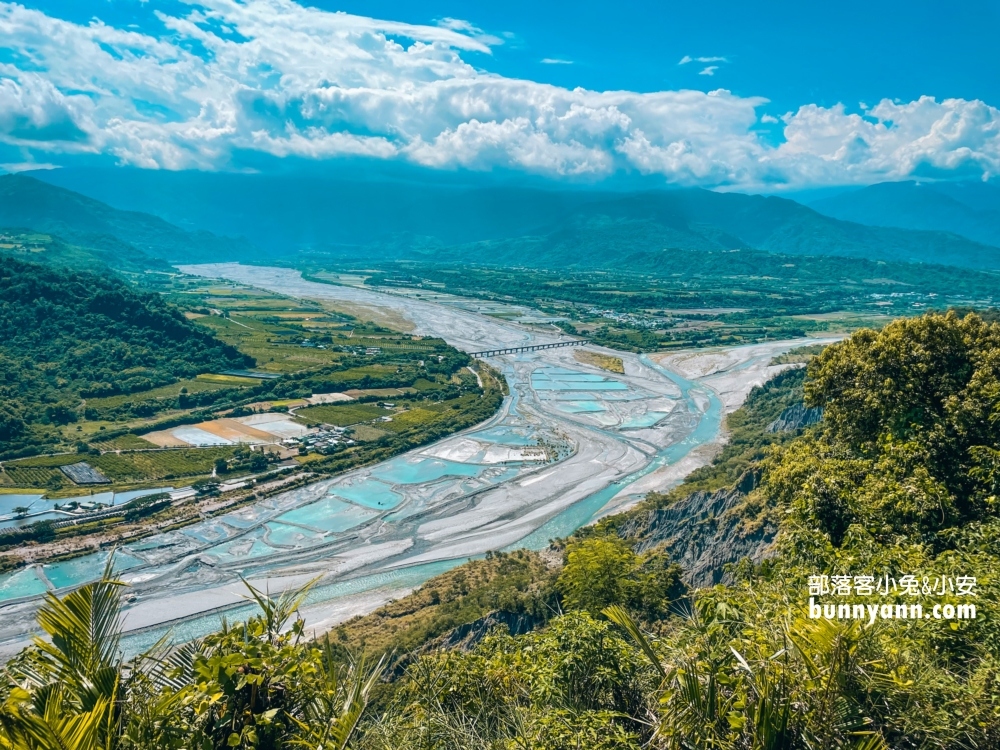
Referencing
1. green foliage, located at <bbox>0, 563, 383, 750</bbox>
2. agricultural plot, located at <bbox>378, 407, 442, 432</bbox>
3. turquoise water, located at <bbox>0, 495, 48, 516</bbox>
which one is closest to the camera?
green foliage, located at <bbox>0, 563, 383, 750</bbox>

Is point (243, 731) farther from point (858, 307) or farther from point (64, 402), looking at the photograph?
point (858, 307)

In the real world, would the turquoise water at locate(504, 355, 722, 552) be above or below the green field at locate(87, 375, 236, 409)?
above

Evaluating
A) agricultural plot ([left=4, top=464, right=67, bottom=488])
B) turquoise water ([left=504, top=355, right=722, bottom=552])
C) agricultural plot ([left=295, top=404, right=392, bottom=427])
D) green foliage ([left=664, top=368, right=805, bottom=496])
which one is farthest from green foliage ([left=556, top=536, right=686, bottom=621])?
agricultural plot ([left=295, top=404, right=392, bottom=427])

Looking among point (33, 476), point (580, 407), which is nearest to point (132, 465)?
point (33, 476)

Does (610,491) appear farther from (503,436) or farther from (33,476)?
(33,476)

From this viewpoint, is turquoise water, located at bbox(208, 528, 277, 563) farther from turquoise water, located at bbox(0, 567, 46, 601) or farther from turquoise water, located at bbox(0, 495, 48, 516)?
turquoise water, located at bbox(0, 495, 48, 516)

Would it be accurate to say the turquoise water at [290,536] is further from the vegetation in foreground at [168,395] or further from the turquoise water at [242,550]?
the vegetation in foreground at [168,395]

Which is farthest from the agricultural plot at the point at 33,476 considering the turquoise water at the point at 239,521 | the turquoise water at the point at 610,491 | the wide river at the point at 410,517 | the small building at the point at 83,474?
the turquoise water at the point at 610,491
